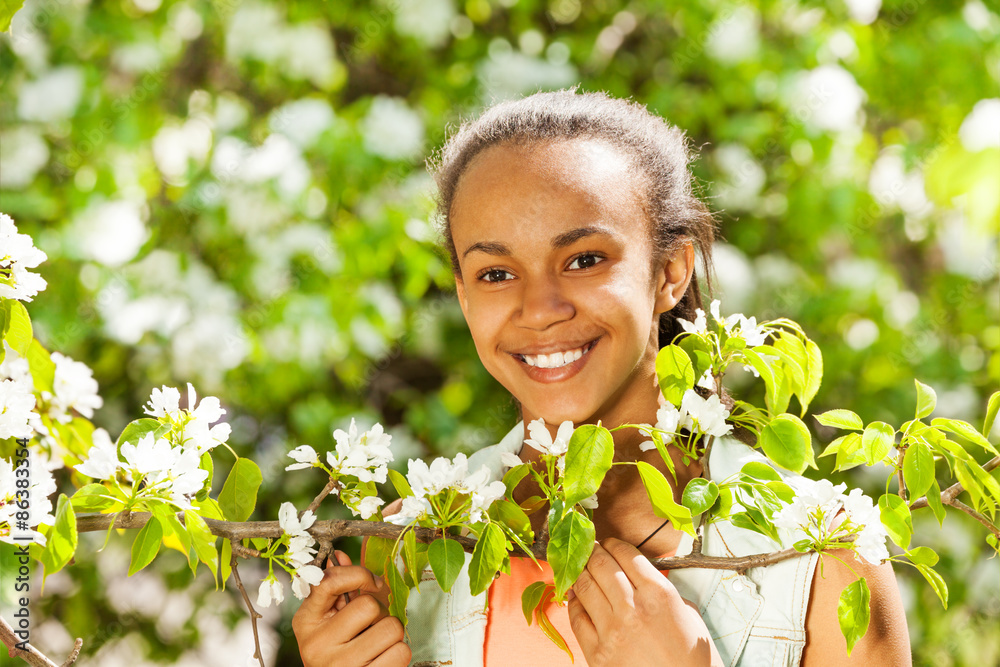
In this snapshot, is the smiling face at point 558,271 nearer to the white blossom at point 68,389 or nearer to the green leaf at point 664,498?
the green leaf at point 664,498

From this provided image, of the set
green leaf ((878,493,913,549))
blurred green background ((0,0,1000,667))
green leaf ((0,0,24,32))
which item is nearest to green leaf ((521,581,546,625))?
green leaf ((878,493,913,549))

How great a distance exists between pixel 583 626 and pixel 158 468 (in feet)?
1.03

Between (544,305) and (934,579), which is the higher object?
(544,305)

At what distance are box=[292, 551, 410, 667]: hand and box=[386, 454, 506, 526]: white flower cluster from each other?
123mm

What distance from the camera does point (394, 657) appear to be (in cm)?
69

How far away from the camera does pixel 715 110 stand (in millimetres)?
1745

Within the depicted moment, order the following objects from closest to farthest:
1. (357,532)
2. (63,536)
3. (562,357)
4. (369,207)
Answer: (63,536) < (357,532) < (562,357) < (369,207)

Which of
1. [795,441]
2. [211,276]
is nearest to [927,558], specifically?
[795,441]

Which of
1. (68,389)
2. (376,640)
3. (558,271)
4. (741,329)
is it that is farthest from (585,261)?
(68,389)

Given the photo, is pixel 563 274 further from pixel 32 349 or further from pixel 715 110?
pixel 715 110

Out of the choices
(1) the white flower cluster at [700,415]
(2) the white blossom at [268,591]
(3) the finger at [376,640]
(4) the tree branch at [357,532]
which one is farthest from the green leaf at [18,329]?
(1) the white flower cluster at [700,415]

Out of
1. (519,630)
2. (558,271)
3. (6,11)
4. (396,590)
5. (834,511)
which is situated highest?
(6,11)

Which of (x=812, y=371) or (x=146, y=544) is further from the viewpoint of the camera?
(x=812, y=371)

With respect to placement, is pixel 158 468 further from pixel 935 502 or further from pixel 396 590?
pixel 935 502
